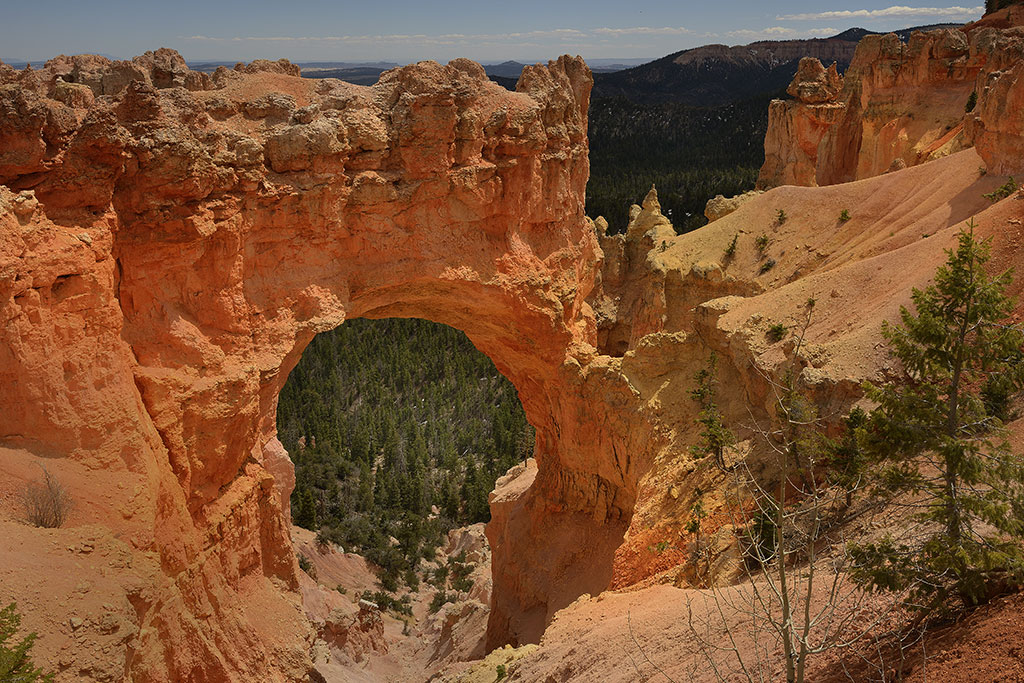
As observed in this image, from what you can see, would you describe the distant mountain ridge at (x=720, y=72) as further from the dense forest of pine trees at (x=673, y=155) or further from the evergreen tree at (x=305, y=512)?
the evergreen tree at (x=305, y=512)

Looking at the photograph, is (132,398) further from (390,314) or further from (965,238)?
(965,238)

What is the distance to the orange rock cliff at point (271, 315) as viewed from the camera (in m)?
12.8

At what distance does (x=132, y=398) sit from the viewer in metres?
14.1

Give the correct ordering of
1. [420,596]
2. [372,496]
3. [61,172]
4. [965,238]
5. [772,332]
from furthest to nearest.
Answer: [372,496], [420,596], [772,332], [61,172], [965,238]

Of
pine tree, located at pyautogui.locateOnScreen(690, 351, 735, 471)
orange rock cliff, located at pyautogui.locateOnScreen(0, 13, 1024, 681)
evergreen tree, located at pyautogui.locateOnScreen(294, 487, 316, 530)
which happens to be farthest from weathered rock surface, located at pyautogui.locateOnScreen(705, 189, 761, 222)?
evergreen tree, located at pyautogui.locateOnScreen(294, 487, 316, 530)

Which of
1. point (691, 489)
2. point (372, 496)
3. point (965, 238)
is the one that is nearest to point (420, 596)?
point (372, 496)

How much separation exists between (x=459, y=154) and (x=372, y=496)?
2447cm

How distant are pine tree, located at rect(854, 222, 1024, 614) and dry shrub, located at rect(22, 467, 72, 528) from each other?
1197 cm

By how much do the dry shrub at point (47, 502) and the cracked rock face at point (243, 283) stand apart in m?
0.26

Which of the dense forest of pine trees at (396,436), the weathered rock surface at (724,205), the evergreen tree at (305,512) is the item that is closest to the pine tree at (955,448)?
the dense forest of pine trees at (396,436)

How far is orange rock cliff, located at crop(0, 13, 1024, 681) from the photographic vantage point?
12.8m

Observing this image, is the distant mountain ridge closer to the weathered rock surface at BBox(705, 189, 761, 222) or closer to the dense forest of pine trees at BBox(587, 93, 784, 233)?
the dense forest of pine trees at BBox(587, 93, 784, 233)

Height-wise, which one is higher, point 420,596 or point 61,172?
point 61,172

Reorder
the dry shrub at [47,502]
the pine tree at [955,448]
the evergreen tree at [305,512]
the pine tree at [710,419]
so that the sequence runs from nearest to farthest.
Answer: the pine tree at [955,448] → the dry shrub at [47,502] → the pine tree at [710,419] → the evergreen tree at [305,512]
